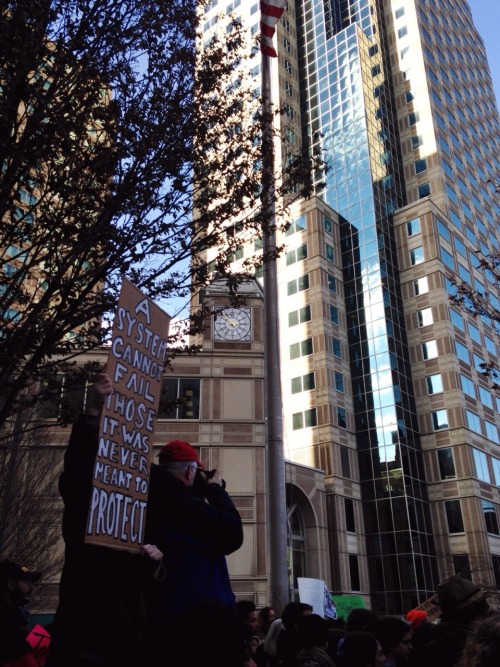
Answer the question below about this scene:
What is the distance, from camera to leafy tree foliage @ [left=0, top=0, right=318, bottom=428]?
695 centimetres

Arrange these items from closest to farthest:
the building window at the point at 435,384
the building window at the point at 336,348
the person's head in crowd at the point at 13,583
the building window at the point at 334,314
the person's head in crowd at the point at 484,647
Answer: the person's head in crowd at the point at 484,647 < the person's head in crowd at the point at 13,583 < the building window at the point at 435,384 < the building window at the point at 336,348 < the building window at the point at 334,314

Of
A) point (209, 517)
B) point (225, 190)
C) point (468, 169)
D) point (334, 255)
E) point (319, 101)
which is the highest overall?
point (319, 101)

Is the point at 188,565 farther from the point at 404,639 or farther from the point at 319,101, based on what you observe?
the point at 319,101

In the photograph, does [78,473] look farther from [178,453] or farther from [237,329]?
[237,329]

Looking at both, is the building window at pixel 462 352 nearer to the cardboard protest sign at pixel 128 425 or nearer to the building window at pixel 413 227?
the building window at pixel 413 227

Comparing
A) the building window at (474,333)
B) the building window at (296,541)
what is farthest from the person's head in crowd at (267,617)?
the building window at (474,333)

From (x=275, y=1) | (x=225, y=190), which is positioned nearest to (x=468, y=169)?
(x=275, y=1)

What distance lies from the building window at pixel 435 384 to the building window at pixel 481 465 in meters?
4.82

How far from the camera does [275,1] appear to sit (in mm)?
12422

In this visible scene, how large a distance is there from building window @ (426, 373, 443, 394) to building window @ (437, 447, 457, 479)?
4.19 m

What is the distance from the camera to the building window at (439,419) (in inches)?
1783

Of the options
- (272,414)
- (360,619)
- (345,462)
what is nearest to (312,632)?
(360,619)

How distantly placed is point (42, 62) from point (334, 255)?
44.9 metres

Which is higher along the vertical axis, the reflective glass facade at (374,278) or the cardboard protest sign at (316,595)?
the reflective glass facade at (374,278)
